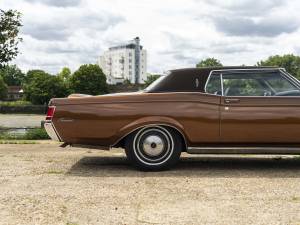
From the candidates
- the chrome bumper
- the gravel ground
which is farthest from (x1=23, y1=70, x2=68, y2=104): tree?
the chrome bumper

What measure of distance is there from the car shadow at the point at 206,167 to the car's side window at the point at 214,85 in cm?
111

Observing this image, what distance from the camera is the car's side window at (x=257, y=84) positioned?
730 cm

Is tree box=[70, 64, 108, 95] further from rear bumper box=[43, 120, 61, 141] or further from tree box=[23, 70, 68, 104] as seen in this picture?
rear bumper box=[43, 120, 61, 141]

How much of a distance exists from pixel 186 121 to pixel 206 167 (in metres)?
0.88

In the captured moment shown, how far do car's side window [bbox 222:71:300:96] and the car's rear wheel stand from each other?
1013mm

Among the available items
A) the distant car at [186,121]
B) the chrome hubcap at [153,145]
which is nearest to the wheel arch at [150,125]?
the distant car at [186,121]

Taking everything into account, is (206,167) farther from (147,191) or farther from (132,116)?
(147,191)

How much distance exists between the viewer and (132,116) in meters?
7.14

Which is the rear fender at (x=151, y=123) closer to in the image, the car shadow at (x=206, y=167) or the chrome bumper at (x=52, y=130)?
the car shadow at (x=206, y=167)

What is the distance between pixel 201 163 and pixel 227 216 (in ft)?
10.8

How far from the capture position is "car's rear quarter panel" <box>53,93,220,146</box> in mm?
7133

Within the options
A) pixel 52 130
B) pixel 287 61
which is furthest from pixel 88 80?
pixel 52 130

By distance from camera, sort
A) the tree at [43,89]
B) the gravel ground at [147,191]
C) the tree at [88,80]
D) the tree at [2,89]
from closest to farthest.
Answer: the gravel ground at [147,191] → the tree at [43,89] → the tree at [88,80] → the tree at [2,89]

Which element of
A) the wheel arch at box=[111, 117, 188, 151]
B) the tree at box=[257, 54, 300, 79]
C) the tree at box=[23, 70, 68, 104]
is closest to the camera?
the wheel arch at box=[111, 117, 188, 151]
